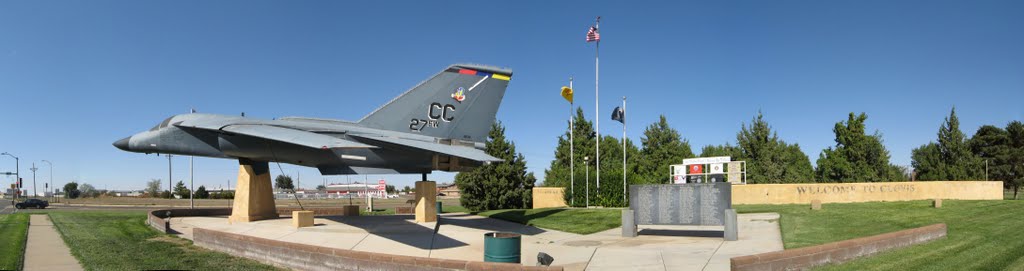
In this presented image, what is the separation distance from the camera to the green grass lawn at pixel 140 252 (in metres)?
12.6

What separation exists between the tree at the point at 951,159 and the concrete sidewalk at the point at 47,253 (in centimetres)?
6323

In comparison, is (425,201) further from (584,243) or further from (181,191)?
(181,191)

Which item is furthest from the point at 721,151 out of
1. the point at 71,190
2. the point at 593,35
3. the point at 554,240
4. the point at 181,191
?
the point at 71,190

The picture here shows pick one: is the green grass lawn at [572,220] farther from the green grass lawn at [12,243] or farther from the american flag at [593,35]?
the green grass lawn at [12,243]

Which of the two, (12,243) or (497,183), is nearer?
(12,243)

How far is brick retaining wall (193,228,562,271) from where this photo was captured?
10.2 meters

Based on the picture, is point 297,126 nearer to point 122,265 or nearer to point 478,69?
point 478,69

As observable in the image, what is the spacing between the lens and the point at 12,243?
16344mm

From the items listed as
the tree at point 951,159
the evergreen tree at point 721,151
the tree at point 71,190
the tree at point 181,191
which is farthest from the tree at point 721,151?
the tree at point 71,190

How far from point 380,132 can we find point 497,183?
14.8 m

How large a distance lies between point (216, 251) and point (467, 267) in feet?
29.7

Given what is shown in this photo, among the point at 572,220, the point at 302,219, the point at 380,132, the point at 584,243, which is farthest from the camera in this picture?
the point at 572,220

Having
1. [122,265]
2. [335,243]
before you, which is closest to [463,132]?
Answer: [335,243]

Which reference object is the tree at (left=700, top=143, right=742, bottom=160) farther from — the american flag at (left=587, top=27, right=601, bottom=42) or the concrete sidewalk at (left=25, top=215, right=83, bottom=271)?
the concrete sidewalk at (left=25, top=215, right=83, bottom=271)
